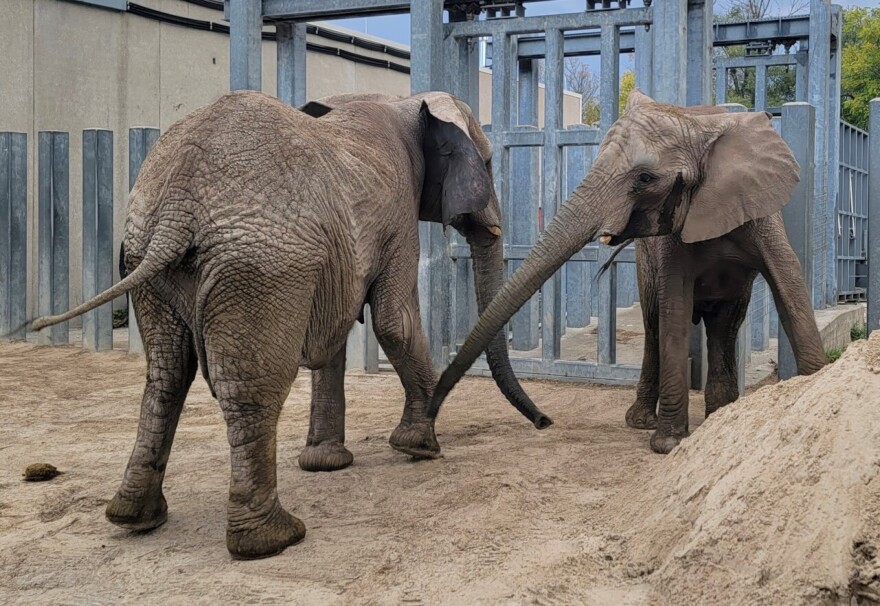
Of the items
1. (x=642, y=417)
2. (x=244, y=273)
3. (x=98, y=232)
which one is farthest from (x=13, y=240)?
(x=244, y=273)

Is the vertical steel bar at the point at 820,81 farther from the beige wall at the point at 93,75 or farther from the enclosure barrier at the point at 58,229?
the beige wall at the point at 93,75

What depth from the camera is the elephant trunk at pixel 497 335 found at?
6.06 m

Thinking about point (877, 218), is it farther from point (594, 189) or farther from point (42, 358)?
point (42, 358)

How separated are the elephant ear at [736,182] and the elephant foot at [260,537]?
282 centimetres

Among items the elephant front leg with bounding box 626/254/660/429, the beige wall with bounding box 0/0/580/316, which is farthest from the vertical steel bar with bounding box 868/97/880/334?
the beige wall with bounding box 0/0/580/316

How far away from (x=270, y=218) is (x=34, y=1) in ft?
34.5

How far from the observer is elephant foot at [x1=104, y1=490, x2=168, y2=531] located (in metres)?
4.37

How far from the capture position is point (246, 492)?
4074 mm

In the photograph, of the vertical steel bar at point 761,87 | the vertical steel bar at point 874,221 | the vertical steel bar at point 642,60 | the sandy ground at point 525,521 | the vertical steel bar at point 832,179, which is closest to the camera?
the sandy ground at point 525,521

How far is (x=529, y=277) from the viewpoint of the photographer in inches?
210

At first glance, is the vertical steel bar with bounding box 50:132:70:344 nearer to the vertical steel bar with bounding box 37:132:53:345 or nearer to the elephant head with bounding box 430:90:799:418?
the vertical steel bar with bounding box 37:132:53:345

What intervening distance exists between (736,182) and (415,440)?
7.54ft

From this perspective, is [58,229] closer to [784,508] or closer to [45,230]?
[45,230]

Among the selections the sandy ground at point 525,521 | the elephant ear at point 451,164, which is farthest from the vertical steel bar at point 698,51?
the sandy ground at point 525,521
